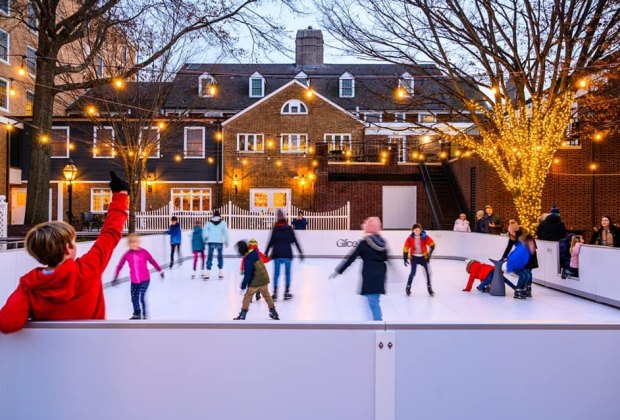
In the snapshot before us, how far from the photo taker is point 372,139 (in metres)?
31.9

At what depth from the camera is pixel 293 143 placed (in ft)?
106

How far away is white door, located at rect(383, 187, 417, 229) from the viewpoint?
1116 inches

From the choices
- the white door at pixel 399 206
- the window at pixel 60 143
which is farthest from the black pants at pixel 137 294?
the window at pixel 60 143

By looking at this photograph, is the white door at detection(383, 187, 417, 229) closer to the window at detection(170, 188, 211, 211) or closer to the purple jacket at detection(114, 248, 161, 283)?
the window at detection(170, 188, 211, 211)

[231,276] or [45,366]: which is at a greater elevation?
[45,366]

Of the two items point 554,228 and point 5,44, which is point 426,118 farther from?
point 5,44

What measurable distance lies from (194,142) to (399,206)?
1234 cm

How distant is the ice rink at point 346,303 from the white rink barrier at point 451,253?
347 mm

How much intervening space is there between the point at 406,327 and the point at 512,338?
0.61 m

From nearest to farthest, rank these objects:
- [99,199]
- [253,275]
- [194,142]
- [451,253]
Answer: [253,275]
[451,253]
[99,199]
[194,142]

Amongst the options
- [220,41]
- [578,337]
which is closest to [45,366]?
[578,337]

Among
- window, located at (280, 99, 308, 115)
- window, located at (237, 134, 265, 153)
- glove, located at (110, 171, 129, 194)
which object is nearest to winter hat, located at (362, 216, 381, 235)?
glove, located at (110, 171, 129, 194)

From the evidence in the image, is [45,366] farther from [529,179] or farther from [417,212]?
[417,212]

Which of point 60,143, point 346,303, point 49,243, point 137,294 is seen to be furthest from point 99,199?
point 49,243
